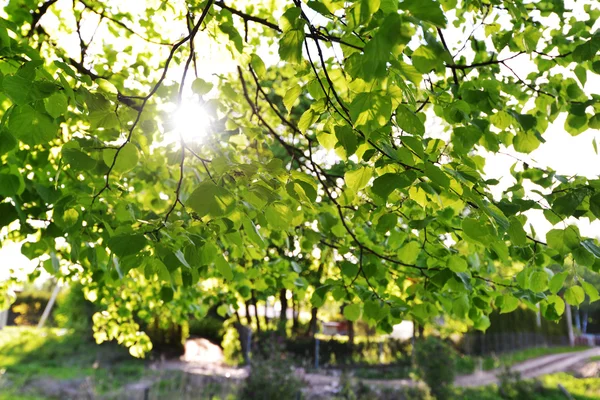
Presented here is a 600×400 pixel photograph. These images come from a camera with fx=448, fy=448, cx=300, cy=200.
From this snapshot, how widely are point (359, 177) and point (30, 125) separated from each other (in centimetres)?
94

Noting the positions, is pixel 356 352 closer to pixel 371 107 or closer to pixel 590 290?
pixel 590 290

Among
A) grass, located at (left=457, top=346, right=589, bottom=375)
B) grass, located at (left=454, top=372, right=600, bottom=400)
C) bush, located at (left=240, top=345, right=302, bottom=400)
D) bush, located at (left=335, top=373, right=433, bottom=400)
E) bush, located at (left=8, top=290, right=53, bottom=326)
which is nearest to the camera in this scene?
bush, located at (left=240, top=345, right=302, bottom=400)

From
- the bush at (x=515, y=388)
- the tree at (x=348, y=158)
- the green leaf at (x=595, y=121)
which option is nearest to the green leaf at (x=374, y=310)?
the tree at (x=348, y=158)

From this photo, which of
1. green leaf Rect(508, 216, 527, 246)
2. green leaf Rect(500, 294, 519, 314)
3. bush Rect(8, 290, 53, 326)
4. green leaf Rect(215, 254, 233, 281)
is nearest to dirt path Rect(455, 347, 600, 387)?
green leaf Rect(500, 294, 519, 314)

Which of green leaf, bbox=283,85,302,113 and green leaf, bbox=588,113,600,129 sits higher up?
green leaf, bbox=588,113,600,129

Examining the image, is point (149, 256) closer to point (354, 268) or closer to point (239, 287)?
point (354, 268)

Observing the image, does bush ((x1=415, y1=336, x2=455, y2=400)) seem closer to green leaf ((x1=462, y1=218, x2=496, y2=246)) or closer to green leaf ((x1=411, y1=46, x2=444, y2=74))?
green leaf ((x1=462, y1=218, x2=496, y2=246))

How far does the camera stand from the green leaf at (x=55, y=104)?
1.23 meters

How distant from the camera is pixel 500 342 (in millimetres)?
18094

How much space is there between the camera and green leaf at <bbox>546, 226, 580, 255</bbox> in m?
1.51

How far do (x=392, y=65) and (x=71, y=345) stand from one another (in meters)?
16.8

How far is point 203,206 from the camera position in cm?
112

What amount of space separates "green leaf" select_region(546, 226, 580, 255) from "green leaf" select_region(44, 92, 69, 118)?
1.57m

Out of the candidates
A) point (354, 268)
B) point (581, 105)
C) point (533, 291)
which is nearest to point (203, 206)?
point (354, 268)
